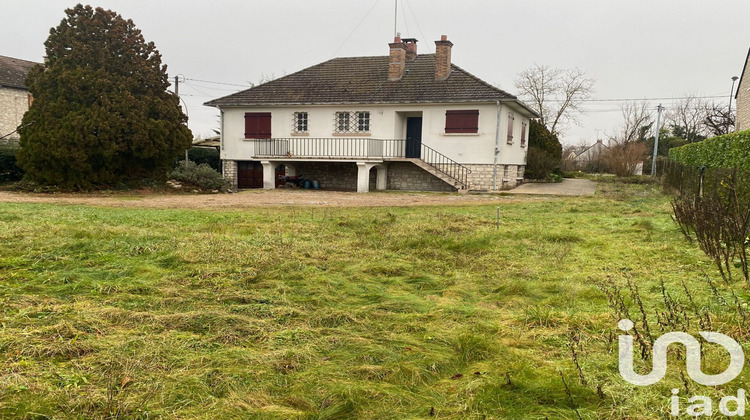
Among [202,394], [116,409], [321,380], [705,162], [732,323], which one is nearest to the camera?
[116,409]

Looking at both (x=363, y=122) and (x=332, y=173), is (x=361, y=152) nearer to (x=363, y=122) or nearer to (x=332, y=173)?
(x=363, y=122)

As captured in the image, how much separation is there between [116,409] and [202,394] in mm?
403

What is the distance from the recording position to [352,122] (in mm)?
22219

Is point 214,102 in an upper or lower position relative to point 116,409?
upper

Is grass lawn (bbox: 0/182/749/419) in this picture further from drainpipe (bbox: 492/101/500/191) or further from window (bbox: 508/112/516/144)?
window (bbox: 508/112/516/144)

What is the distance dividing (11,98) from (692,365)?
36.7 m

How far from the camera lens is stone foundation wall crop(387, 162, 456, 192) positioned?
71.7ft

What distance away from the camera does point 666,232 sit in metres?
7.59

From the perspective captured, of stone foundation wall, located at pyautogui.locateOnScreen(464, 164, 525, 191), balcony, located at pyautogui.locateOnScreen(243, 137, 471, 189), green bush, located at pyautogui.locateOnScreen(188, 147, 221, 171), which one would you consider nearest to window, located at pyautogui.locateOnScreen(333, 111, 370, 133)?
balcony, located at pyautogui.locateOnScreen(243, 137, 471, 189)

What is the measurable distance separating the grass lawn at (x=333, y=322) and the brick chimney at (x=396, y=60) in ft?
54.9

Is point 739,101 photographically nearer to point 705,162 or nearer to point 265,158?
point 705,162

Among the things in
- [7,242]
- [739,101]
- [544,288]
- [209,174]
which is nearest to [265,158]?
[209,174]

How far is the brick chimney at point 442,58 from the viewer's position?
2155 centimetres

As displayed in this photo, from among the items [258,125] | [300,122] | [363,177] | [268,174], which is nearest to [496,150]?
[363,177]
